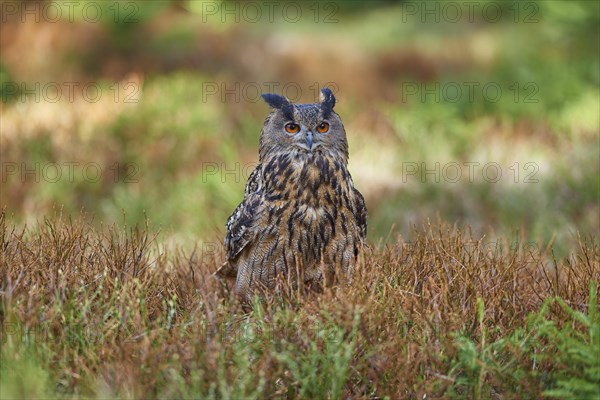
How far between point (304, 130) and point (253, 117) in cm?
581

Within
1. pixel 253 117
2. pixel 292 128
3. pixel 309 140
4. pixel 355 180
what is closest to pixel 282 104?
pixel 292 128

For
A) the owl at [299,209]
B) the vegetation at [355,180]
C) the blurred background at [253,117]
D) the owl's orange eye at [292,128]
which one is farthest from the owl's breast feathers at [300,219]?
the blurred background at [253,117]

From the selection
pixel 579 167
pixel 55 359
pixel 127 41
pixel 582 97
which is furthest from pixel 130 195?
pixel 582 97

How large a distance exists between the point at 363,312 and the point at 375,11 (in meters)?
15.8

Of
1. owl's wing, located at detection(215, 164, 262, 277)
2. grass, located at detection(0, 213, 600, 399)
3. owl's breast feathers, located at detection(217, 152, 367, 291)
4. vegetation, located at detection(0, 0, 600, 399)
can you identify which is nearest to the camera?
grass, located at detection(0, 213, 600, 399)

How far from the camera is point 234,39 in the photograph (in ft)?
40.4

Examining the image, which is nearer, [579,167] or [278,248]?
[278,248]

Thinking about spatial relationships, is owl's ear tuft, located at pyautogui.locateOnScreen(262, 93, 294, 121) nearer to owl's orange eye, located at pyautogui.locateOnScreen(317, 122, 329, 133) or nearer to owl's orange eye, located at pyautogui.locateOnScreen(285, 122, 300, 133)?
owl's orange eye, located at pyautogui.locateOnScreen(285, 122, 300, 133)

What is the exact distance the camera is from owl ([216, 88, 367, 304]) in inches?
135

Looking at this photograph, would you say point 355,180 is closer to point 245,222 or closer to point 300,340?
point 245,222

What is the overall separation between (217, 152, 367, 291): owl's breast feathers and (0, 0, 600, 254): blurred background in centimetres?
199

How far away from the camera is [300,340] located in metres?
2.65

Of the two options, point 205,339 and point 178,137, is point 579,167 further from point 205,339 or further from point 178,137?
point 205,339

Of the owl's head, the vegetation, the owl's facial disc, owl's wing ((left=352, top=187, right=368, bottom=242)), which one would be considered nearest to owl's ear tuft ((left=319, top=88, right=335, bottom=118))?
the owl's head
